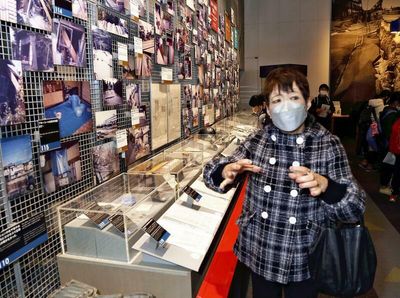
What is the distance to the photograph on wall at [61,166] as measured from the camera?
1530 millimetres

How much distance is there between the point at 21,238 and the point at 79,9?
43.5 inches

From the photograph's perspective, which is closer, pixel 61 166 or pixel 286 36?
pixel 61 166

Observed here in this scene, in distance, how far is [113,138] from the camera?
2.11 m

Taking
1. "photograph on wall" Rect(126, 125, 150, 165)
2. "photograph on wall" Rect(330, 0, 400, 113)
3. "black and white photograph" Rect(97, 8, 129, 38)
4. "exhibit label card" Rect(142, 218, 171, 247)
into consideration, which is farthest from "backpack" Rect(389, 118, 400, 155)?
"photograph on wall" Rect(330, 0, 400, 113)

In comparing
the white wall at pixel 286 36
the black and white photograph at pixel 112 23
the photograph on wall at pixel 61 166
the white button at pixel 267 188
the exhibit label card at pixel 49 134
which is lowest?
the white button at pixel 267 188

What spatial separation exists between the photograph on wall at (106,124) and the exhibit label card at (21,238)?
60cm

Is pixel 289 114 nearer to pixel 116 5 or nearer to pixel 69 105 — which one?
pixel 69 105

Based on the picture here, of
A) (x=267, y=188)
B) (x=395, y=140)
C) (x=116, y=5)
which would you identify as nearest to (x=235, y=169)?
(x=267, y=188)

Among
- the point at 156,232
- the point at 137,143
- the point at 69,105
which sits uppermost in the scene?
the point at 69,105

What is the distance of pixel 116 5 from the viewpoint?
208cm

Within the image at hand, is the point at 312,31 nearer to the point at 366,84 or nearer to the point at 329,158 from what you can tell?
the point at 366,84

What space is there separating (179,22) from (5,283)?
2735 mm

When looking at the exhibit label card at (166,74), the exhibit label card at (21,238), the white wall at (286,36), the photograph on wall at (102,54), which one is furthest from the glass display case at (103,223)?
the white wall at (286,36)

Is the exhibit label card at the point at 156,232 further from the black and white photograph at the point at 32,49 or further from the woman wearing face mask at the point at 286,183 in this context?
the black and white photograph at the point at 32,49
